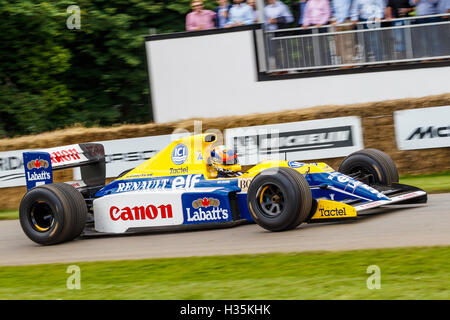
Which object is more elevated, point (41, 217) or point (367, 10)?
point (367, 10)

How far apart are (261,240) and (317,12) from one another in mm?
6863

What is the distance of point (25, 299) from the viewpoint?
21.1 feet

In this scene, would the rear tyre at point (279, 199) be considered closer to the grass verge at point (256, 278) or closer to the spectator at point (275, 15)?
the grass verge at point (256, 278)

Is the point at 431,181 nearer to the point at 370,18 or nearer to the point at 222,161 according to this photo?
the point at 370,18

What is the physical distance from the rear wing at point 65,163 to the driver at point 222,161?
216cm

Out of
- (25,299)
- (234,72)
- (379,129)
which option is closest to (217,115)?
(234,72)

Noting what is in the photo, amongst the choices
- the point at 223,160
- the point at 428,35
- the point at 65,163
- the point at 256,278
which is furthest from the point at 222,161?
the point at 428,35

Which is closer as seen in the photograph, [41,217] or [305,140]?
[41,217]

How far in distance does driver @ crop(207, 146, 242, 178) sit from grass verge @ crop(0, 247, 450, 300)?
6.70 ft

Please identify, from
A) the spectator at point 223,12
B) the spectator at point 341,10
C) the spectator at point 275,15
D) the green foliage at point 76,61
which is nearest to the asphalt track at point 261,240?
the spectator at point 341,10

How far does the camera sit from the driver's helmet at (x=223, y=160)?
924cm

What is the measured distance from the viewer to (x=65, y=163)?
1012cm
